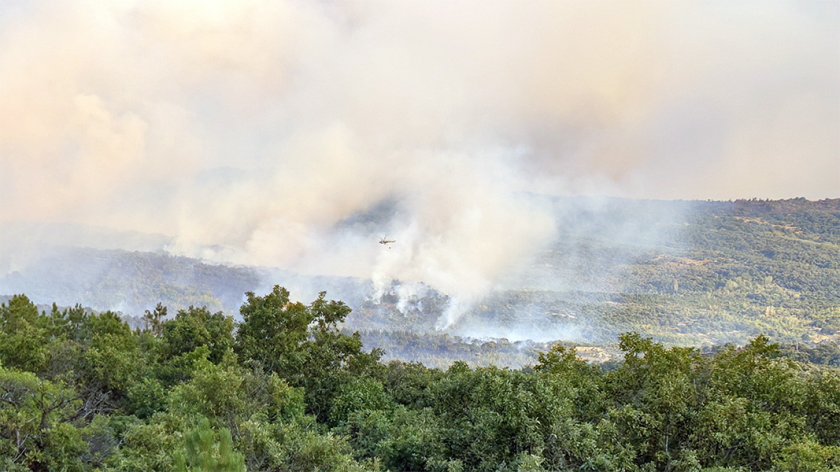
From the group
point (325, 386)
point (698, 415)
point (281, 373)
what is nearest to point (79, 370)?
point (281, 373)

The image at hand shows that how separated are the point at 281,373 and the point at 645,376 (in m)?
23.1

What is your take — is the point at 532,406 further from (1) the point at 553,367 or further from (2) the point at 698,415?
(1) the point at 553,367

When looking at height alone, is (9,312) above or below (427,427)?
above

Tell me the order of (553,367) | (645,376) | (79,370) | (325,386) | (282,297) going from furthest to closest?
(282,297)
(325,386)
(79,370)
(553,367)
(645,376)

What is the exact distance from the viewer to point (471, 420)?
Answer: 25.6 metres

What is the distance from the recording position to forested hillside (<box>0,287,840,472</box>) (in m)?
19.4

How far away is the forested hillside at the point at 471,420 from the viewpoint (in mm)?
19359

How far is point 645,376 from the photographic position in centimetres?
2586

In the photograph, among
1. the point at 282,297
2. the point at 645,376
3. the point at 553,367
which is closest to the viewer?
the point at 645,376

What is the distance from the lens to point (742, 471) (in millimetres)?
18984

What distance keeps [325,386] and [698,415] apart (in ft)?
80.3

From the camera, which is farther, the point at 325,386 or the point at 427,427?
the point at 325,386

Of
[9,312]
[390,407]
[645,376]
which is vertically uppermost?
[9,312]

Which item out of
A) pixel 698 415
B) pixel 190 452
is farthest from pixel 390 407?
pixel 190 452
